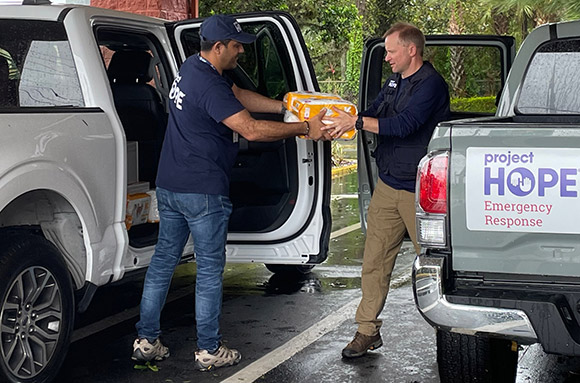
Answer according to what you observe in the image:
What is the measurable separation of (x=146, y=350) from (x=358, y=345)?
125cm

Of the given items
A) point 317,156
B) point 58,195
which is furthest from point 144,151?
point 58,195

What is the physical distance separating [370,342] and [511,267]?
184cm

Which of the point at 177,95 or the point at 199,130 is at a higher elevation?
the point at 177,95

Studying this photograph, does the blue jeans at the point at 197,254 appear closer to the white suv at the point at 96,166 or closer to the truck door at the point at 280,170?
the white suv at the point at 96,166

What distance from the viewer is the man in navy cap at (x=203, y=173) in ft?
17.5

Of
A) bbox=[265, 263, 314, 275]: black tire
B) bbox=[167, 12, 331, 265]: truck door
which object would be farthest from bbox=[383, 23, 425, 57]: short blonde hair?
bbox=[265, 263, 314, 275]: black tire

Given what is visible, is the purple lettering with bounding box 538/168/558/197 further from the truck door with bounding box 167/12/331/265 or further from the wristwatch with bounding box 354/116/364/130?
the truck door with bounding box 167/12/331/265

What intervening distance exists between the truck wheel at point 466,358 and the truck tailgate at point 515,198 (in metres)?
0.60

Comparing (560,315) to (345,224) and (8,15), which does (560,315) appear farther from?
(345,224)

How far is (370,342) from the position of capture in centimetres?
577

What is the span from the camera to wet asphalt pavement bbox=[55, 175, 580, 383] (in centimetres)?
541

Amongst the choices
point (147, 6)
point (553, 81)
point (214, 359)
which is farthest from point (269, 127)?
point (147, 6)

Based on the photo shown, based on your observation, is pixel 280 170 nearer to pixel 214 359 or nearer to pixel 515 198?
pixel 214 359

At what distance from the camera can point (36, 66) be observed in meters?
5.47
